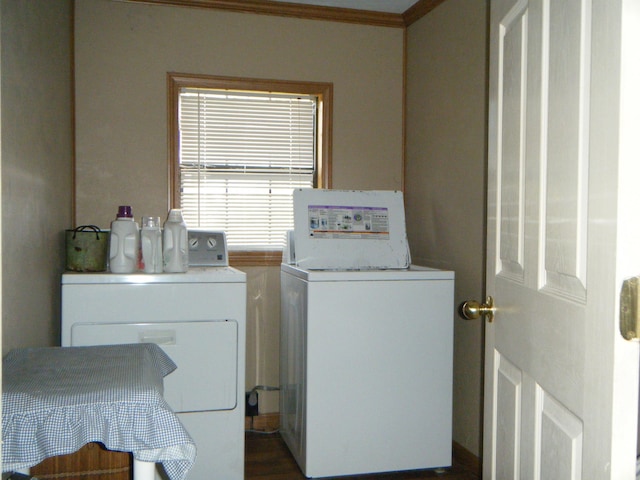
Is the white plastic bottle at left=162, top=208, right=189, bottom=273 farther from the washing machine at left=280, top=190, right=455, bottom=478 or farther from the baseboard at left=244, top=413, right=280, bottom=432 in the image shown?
the baseboard at left=244, top=413, right=280, bottom=432

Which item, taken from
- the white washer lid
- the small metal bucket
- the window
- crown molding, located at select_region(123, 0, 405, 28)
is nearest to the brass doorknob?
the white washer lid

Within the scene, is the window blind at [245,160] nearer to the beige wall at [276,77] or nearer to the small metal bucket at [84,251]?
the beige wall at [276,77]

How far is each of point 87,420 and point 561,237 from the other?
1009 millimetres

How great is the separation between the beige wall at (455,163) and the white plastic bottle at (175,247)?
4.24ft

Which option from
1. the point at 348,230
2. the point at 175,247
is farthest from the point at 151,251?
the point at 348,230

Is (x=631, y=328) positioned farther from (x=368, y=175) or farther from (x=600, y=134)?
(x=368, y=175)

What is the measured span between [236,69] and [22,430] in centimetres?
237

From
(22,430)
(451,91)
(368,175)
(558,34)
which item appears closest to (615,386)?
(558,34)

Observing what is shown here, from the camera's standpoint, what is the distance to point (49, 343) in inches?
91.2

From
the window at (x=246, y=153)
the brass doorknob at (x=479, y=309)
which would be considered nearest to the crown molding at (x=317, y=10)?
the window at (x=246, y=153)

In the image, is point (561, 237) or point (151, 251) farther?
point (151, 251)

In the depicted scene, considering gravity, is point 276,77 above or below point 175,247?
above

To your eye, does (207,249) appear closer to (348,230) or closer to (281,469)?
(348,230)

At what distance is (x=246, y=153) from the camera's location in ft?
A: 10.8
